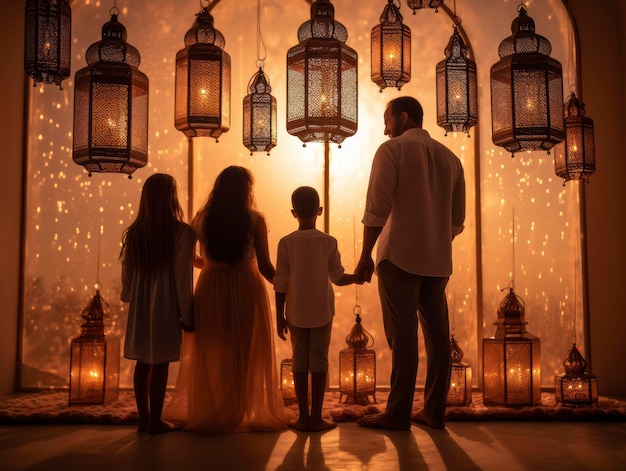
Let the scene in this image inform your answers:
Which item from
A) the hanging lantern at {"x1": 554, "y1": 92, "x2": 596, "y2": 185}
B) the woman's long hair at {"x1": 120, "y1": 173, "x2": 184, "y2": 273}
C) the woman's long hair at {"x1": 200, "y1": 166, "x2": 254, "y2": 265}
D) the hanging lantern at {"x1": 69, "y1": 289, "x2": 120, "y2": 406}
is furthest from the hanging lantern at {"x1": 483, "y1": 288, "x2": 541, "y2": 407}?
the hanging lantern at {"x1": 69, "y1": 289, "x2": 120, "y2": 406}

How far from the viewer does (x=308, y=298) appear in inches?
140

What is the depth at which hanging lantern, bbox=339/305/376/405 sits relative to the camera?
4.44 m

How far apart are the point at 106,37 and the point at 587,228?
Result: 12.1 ft

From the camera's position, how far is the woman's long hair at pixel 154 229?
11.5 feet

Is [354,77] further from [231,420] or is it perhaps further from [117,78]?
[231,420]

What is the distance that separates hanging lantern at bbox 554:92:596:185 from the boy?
192 centimetres

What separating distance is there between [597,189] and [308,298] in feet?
9.30

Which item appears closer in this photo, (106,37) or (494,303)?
(106,37)

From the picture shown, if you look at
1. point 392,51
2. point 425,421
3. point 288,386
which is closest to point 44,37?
point 392,51

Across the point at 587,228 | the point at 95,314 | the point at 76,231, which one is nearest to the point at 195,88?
the point at 95,314

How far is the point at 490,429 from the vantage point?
3596 millimetres

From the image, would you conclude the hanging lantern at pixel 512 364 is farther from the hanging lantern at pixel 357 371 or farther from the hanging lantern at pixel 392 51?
the hanging lantern at pixel 392 51

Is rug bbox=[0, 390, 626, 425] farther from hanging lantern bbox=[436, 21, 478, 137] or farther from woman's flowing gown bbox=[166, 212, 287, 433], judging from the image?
hanging lantern bbox=[436, 21, 478, 137]

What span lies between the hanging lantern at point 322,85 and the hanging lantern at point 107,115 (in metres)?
0.86
